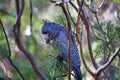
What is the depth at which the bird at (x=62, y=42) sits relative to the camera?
1.40 meters

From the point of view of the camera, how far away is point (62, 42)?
56.2 inches

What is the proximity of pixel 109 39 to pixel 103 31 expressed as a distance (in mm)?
54

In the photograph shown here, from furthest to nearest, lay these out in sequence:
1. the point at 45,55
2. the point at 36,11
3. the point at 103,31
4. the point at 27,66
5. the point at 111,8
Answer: the point at 36,11, the point at 111,8, the point at 27,66, the point at 103,31, the point at 45,55

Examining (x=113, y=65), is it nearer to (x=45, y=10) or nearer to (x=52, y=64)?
(x=52, y=64)

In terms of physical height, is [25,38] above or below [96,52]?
below

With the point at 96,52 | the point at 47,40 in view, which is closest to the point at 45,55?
the point at 47,40

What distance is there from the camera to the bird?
1401 mm

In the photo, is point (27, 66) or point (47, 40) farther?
point (27, 66)

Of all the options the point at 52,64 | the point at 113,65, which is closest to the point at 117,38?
the point at 113,65

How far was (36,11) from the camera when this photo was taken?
403cm

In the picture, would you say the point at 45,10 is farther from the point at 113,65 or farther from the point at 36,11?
the point at 113,65

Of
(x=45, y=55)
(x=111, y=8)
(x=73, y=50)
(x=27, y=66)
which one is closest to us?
(x=73, y=50)

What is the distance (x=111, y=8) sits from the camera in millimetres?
3342

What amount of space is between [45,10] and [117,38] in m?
2.59
